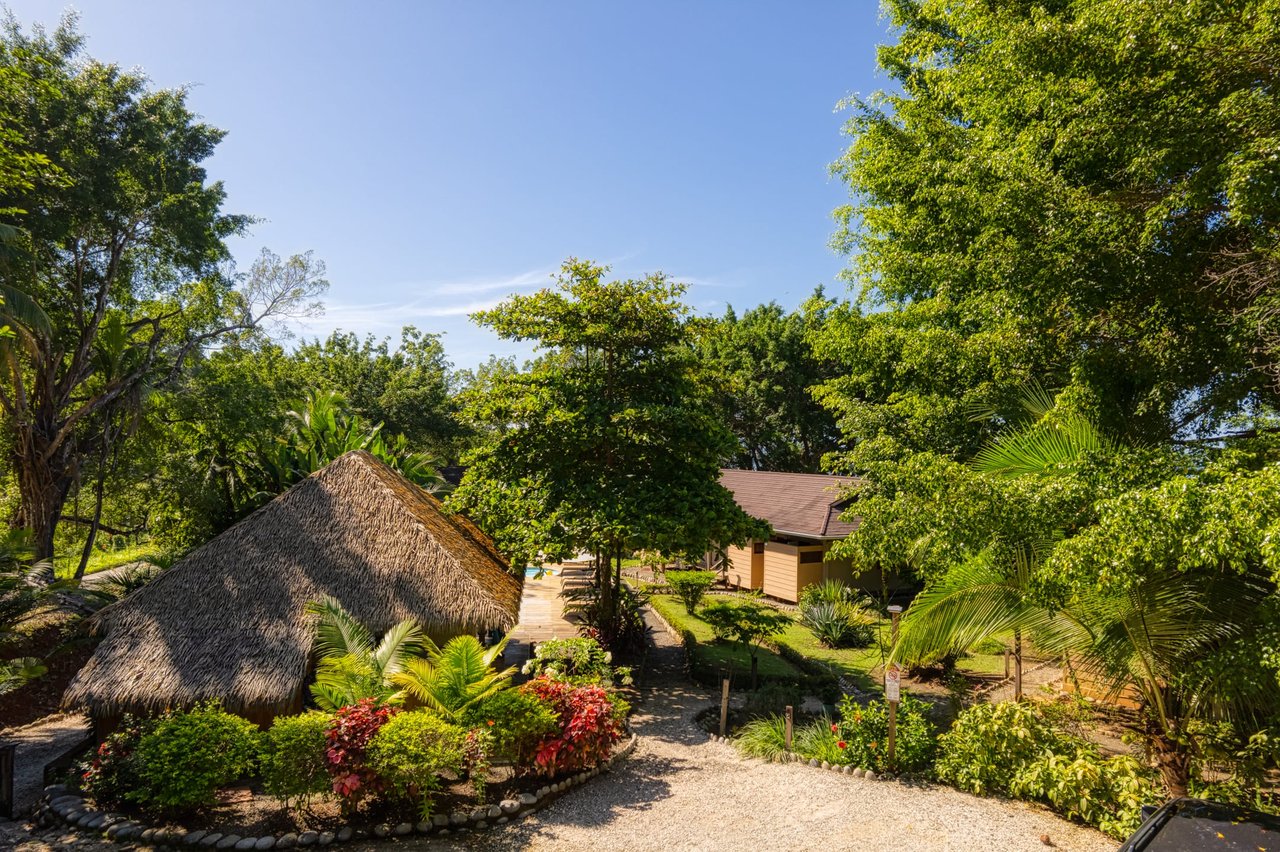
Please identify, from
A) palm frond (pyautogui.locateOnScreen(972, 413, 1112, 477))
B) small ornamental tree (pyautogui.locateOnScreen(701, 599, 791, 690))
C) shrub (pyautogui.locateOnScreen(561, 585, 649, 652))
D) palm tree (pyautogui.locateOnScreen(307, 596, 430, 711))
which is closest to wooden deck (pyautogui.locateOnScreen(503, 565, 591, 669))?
shrub (pyautogui.locateOnScreen(561, 585, 649, 652))

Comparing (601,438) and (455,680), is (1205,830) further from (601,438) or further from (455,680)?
(601,438)

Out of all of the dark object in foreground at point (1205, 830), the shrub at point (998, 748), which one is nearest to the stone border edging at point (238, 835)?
the shrub at point (998, 748)

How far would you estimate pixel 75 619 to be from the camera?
13219 mm

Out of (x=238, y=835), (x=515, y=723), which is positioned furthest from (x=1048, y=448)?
(x=238, y=835)

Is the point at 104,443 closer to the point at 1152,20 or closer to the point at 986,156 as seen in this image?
the point at 986,156

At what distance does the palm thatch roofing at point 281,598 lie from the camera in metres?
8.52

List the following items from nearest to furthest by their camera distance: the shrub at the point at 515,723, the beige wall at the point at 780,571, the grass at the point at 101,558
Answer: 1. the shrub at the point at 515,723
2. the grass at the point at 101,558
3. the beige wall at the point at 780,571

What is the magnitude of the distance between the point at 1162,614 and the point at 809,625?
36.5 ft

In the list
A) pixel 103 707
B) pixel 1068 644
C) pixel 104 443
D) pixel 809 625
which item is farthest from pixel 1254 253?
pixel 104 443

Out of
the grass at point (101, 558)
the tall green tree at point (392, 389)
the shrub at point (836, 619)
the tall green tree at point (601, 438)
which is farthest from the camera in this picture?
the tall green tree at point (392, 389)

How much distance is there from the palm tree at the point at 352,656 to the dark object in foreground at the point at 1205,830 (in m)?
→ 7.87

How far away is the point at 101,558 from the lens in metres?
27.9

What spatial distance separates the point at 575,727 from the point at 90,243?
20046 millimetres

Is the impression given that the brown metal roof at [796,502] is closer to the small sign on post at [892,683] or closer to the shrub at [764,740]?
the shrub at [764,740]
